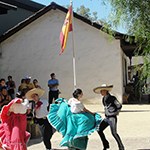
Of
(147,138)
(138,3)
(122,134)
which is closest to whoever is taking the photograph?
(138,3)

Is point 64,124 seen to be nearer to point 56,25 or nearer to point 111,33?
point 111,33

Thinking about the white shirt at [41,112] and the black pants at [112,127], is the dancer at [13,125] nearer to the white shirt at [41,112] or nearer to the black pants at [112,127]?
the white shirt at [41,112]

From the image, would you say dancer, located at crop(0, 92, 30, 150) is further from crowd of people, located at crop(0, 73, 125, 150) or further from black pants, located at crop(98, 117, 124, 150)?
black pants, located at crop(98, 117, 124, 150)

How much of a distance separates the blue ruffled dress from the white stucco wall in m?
13.9

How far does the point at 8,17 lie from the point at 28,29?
515 centimetres

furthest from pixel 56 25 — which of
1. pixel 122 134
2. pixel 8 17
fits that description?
pixel 122 134

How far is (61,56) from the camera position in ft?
77.5

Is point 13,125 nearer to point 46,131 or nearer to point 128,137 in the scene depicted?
point 46,131

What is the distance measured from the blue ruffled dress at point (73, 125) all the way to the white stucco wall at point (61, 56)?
45.5 ft

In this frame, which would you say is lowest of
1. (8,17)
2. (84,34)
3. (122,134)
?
(122,134)

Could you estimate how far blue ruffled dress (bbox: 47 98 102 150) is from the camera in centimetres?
866

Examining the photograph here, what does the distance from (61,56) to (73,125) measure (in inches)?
593

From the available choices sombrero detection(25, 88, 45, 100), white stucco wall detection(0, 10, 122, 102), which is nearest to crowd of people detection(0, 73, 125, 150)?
sombrero detection(25, 88, 45, 100)

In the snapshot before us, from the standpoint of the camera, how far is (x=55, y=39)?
23.8 meters
